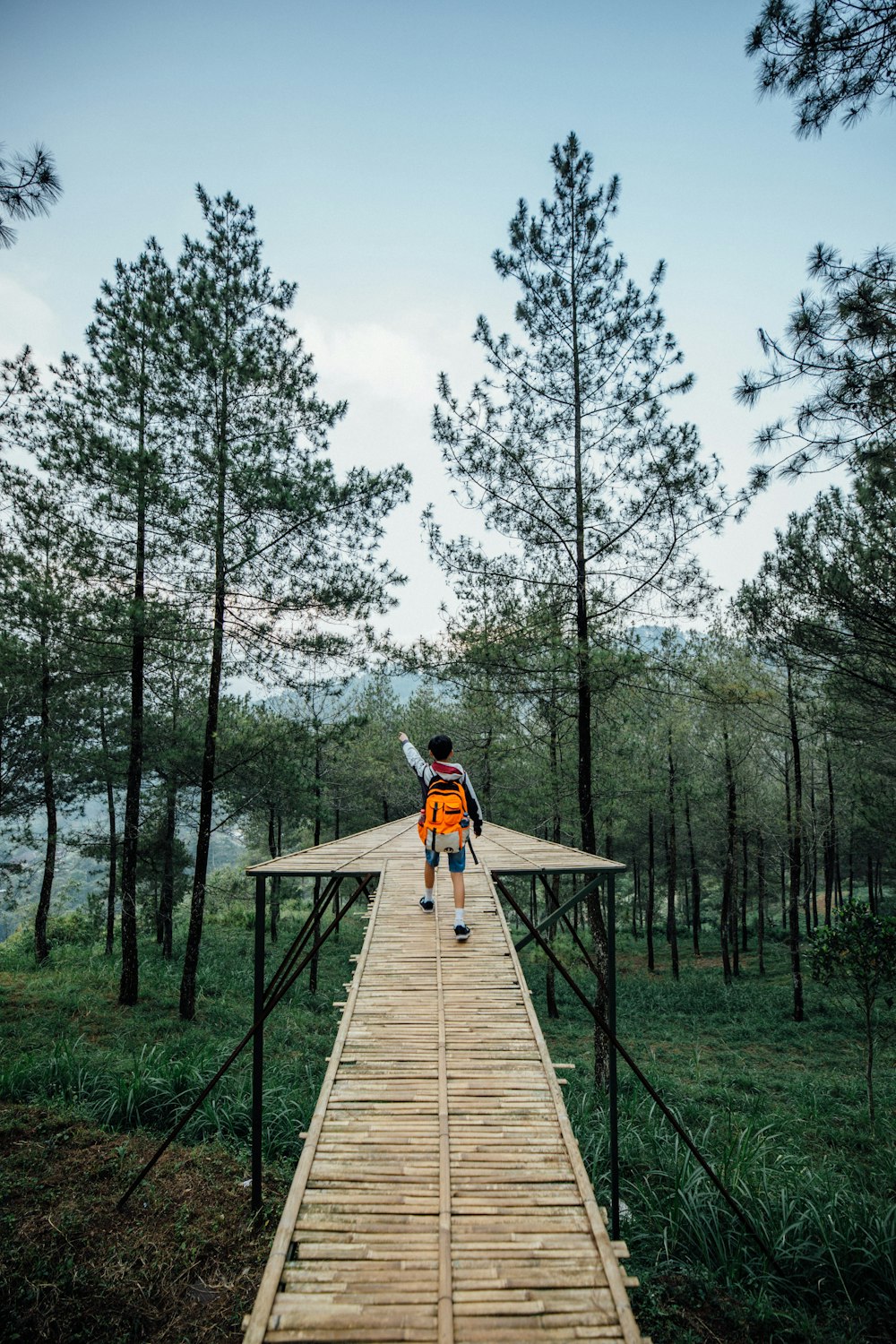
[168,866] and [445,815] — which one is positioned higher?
[445,815]

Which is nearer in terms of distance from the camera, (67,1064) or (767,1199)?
(767,1199)

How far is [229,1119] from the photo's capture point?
281 inches

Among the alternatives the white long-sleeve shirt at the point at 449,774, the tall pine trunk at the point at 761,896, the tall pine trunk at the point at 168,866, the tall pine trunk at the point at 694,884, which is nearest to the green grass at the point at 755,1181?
the white long-sleeve shirt at the point at 449,774

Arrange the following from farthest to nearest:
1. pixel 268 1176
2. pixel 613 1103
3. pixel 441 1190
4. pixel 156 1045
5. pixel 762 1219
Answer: pixel 156 1045 → pixel 268 1176 → pixel 613 1103 → pixel 762 1219 → pixel 441 1190

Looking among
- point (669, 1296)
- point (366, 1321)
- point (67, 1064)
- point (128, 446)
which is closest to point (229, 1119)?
point (67, 1064)

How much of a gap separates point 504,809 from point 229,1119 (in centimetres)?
1075

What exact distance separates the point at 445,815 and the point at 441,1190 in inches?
129

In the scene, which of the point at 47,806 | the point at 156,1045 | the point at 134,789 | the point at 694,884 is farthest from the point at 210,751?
the point at 694,884

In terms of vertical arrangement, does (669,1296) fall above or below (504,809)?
below

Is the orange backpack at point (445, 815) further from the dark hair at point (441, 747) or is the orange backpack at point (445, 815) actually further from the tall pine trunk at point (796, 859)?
the tall pine trunk at point (796, 859)

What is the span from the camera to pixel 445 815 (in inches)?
246

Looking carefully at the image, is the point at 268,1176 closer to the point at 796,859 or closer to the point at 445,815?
the point at 445,815

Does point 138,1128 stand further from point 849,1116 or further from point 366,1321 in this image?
point 849,1116

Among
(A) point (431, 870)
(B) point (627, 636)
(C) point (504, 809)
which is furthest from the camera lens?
(C) point (504, 809)
